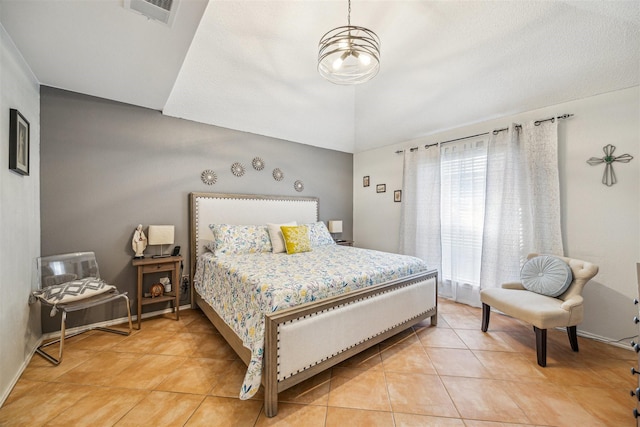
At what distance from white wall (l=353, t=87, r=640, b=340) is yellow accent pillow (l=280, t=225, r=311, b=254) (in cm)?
288

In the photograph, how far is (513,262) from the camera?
2932mm

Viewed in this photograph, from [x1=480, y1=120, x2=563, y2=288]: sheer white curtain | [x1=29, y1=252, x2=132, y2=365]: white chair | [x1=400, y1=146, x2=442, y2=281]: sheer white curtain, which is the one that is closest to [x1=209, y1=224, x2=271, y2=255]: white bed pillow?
[x1=29, y1=252, x2=132, y2=365]: white chair

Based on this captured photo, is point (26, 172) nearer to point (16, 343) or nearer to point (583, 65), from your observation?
point (16, 343)

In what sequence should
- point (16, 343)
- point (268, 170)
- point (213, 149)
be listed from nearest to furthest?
1. point (16, 343)
2. point (213, 149)
3. point (268, 170)

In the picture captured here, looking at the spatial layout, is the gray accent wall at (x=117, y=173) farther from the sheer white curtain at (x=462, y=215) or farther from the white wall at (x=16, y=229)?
the sheer white curtain at (x=462, y=215)

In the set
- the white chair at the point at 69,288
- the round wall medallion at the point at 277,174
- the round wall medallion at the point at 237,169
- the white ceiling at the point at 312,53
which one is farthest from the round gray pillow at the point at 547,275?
the white chair at the point at 69,288

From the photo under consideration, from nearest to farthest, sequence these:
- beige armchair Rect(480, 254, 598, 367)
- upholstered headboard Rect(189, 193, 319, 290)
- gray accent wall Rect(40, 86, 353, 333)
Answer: beige armchair Rect(480, 254, 598, 367) → gray accent wall Rect(40, 86, 353, 333) → upholstered headboard Rect(189, 193, 319, 290)

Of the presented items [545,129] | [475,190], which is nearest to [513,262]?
[475,190]

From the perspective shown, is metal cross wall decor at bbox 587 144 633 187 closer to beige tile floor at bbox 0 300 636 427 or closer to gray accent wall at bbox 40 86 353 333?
beige tile floor at bbox 0 300 636 427

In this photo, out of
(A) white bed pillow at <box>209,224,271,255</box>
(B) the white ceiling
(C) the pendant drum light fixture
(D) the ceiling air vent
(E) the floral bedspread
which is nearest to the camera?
(D) the ceiling air vent

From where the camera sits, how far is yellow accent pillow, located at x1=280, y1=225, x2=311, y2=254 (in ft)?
10.1

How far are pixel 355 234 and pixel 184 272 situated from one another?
311 centimetres

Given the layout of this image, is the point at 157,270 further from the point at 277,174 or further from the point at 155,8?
the point at 155,8

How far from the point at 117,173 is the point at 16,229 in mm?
1085
